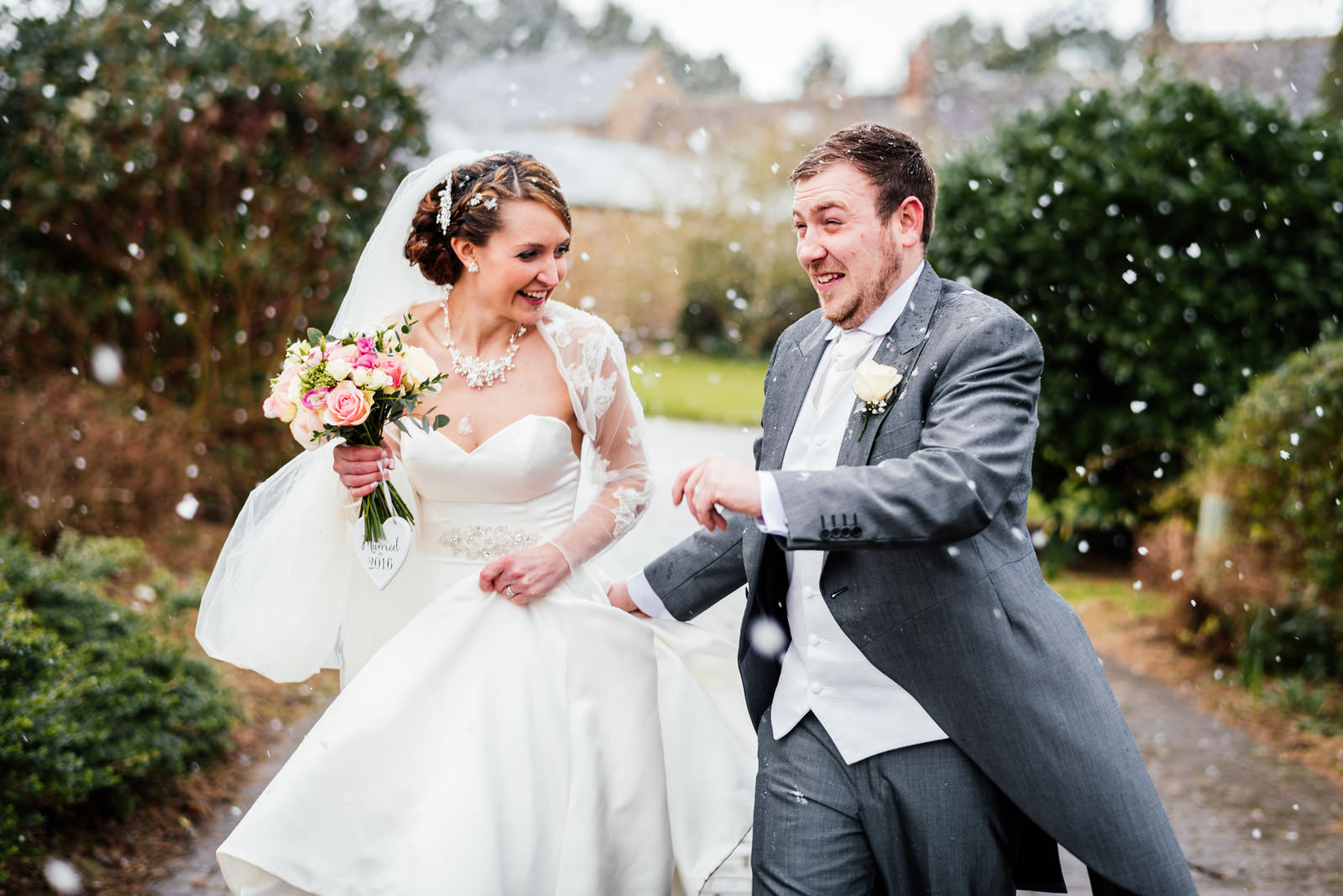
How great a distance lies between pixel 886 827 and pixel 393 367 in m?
1.57

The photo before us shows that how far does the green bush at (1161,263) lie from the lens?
777 cm

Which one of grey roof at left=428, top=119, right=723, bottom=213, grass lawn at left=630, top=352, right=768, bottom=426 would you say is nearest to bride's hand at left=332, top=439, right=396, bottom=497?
grass lawn at left=630, top=352, right=768, bottom=426

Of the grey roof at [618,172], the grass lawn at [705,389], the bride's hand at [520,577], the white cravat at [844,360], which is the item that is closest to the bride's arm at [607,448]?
the bride's hand at [520,577]

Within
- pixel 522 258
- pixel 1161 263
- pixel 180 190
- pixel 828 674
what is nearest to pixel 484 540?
pixel 522 258

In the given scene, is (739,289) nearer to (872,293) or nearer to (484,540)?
(484,540)

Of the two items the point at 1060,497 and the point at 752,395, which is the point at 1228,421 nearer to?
the point at 1060,497

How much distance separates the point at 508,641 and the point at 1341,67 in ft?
57.4

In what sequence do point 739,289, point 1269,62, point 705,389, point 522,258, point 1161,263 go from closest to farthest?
point 522,258
point 1161,263
point 705,389
point 739,289
point 1269,62

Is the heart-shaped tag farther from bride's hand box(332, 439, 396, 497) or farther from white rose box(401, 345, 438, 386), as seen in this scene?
white rose box(401, 345, 438, 386)

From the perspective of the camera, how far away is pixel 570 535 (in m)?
3.17

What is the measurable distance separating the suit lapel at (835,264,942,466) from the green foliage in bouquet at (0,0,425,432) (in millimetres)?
6289

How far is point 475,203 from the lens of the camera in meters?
3.20

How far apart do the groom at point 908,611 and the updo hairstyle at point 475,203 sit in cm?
89

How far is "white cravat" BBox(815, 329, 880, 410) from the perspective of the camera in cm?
265
